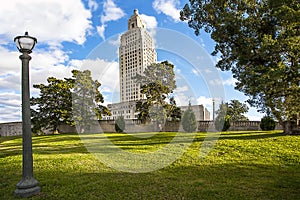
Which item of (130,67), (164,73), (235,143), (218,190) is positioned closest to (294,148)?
(235,143)

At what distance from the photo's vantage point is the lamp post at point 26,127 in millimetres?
3627

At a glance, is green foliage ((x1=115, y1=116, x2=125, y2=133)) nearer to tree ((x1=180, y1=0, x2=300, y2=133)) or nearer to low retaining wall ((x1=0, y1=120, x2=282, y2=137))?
low retaining wall ((x1=0, y1=120, x2=282, y2=137))

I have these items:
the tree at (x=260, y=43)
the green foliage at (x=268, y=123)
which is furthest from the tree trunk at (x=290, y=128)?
the green foliage at (x=268, y=123)

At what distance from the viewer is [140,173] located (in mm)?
4727

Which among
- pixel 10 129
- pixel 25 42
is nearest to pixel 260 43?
pixel 25 42

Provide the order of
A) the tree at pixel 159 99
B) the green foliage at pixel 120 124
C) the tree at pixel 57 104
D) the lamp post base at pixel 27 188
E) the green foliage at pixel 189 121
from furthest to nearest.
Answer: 1. the green foliage at pixel 120 124
2. the tree at pixel 57 104
3. the tree at pixel 159 99
4. the green foliage at pixel 189 121
5. the lamp post base at pixel 27 188

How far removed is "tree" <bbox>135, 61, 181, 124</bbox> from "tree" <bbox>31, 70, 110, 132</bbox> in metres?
3.98

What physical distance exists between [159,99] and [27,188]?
1538cm

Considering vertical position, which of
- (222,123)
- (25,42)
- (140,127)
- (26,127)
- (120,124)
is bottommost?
(140,127)

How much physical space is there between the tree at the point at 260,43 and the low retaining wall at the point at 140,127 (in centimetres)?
725

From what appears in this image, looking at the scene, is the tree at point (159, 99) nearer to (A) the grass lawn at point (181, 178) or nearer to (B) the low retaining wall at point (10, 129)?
(A) the grass lawn at point (181, 178)

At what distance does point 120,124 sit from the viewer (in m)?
19.0

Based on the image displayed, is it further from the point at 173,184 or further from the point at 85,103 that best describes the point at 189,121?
the point at 173,184

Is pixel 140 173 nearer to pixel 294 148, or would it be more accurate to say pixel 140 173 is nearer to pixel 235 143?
pixel 235 143
